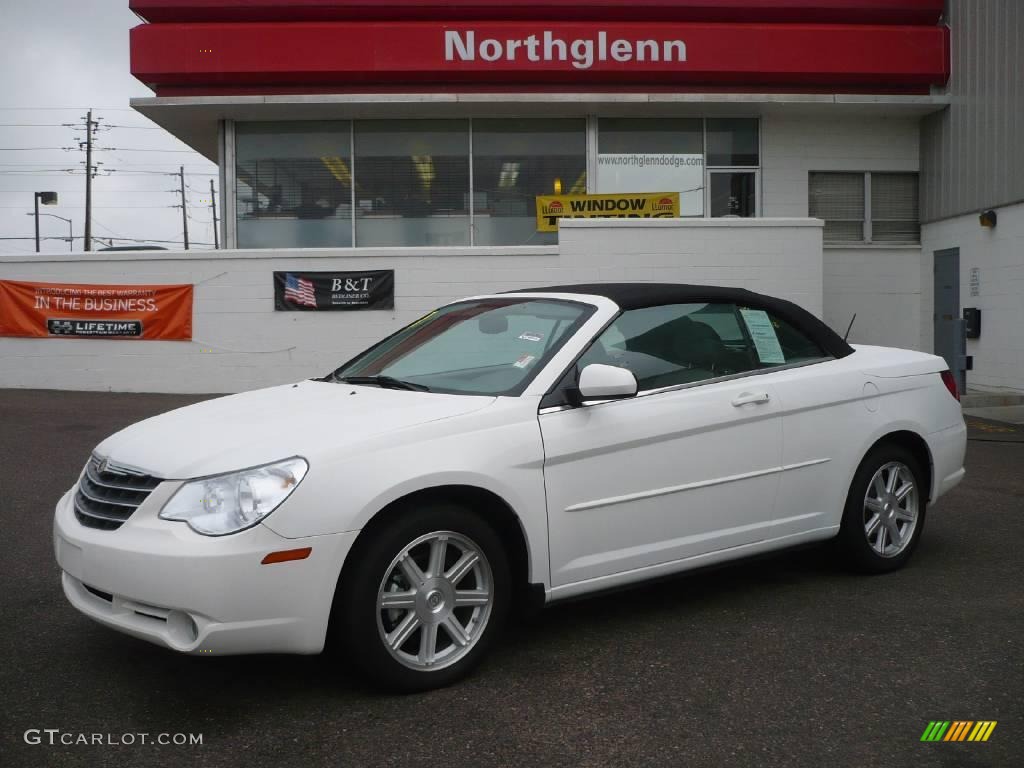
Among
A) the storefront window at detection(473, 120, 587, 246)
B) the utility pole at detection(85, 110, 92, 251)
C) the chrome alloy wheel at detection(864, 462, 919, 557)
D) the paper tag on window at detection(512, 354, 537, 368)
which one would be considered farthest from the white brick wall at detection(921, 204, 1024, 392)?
the utility pole at detection(85, 110, 92, 251)

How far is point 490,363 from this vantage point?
4609 millimetres

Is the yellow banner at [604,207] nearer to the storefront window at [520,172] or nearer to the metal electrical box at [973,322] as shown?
the storefront window at [520,172]

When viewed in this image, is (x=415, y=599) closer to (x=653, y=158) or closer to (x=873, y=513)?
(x=873, y=513)

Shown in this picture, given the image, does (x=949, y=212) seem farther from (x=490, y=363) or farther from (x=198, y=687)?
(x=198, y=687)

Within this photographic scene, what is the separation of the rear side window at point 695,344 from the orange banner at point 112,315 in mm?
12198

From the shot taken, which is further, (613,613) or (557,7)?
(557,7)

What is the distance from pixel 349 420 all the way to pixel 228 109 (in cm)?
1478

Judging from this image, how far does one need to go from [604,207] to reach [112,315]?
8.12m

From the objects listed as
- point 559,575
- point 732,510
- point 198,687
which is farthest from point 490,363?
point 198,687

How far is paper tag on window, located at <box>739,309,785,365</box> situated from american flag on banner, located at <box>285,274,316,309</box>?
11.4m

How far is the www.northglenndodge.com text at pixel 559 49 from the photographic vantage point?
17.4 metres

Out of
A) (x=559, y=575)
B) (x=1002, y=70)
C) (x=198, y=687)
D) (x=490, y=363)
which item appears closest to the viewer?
(x=198, y=687)

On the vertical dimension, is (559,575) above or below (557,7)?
below

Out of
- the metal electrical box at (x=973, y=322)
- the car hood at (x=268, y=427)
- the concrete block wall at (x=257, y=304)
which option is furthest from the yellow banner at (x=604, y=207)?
the car hood at (x=268, y=427)
